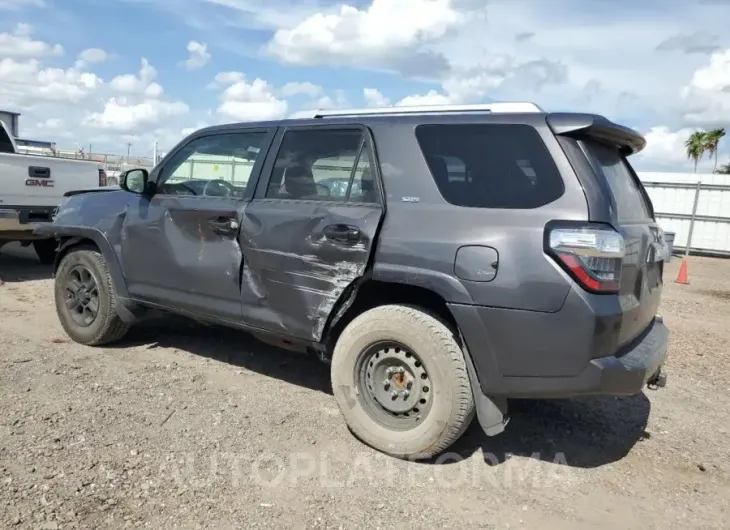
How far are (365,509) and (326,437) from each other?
31.4 inches

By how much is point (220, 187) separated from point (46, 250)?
6.06 meters

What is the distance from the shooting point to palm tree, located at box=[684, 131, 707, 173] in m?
48.8

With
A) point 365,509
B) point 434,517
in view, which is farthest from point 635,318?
point 365,509

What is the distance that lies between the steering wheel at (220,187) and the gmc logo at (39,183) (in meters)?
4.79

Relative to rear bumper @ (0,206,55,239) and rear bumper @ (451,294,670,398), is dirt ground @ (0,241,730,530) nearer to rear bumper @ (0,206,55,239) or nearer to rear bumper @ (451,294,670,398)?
rear bumper @ (451,294,670,398)

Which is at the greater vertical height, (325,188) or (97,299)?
(325,188)

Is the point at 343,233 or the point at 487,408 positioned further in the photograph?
the point at 343,233

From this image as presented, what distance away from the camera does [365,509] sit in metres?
3.01

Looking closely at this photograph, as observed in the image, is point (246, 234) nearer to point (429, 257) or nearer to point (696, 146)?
point (429, 257)

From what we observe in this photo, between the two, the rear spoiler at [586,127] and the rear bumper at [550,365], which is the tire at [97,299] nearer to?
the rear bumper at [550,365]

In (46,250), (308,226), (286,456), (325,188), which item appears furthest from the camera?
(46,250)

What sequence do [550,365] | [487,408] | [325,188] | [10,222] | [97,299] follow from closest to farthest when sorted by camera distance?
1. [550,365]
2. [487,408]
3. [325,188]
4. [97,299]
5. [10,222]

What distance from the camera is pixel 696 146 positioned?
49281 mm

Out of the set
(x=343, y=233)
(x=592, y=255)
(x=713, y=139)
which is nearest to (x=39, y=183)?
(x=343, y=233)
